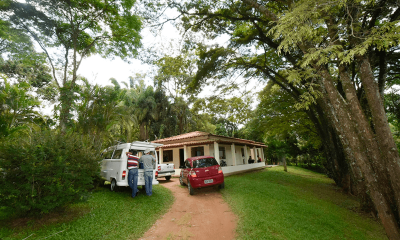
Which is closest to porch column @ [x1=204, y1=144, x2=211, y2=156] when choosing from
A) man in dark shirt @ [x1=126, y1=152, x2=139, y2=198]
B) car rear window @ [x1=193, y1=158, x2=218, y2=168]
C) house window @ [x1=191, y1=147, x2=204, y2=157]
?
house window @ [x1=191, y1=147, x2=204, y2=157]

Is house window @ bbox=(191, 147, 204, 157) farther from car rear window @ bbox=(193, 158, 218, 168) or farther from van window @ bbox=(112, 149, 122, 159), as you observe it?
van window @ bbox=(112, 149, 122, 159)

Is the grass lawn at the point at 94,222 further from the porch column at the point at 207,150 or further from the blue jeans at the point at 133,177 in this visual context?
the porch column at the point at 207,150

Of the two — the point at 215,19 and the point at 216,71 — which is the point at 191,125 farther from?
the point at 215,19

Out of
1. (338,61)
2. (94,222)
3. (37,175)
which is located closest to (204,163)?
(94,222)

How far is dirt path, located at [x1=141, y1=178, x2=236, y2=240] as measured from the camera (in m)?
4.35

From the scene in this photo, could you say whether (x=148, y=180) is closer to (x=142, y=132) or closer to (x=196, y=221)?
(x=196, y=221)

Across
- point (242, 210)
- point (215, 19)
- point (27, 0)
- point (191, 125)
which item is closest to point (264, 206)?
point (242, 210)

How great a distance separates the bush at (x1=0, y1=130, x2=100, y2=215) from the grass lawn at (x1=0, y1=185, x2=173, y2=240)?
374 millimetres


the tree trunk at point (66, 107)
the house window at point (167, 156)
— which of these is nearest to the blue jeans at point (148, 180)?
the tree trunk at point (66, 107)

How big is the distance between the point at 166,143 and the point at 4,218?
13.4 meters

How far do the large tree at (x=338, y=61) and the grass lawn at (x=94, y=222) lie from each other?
577 centimetres

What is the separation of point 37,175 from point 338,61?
33.1 feet

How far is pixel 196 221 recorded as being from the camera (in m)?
5.23

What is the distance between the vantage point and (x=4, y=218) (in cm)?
427
